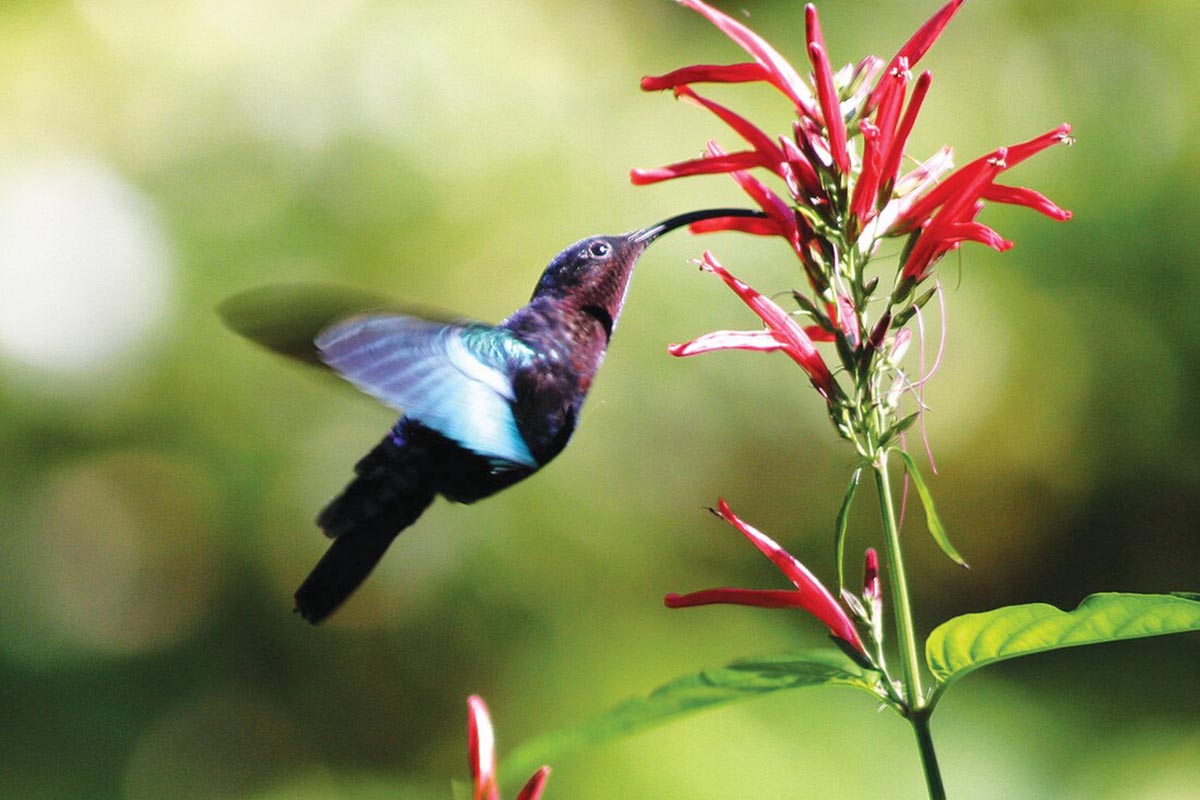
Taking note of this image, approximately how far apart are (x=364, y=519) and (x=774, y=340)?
0.35 metres

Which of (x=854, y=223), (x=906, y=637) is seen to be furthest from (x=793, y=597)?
(x=854, y=223)

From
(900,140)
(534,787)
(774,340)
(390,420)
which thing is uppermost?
(900,140)

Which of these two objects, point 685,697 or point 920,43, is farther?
point 920,43

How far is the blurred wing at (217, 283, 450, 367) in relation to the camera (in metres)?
0.76

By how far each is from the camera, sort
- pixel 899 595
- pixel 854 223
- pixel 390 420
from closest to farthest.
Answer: pixel 899 595 → pixel 854 223 → pixel 390 420

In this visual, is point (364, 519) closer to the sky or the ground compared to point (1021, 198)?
closer to the ground

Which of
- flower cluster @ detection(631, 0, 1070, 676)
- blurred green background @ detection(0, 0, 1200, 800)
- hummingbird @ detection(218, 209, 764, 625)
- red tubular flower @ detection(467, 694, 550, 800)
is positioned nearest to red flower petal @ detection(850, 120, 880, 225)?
flower cluster @ detection(631, 0, 1070, 676)

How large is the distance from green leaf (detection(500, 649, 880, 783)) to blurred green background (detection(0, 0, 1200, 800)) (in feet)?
4.87

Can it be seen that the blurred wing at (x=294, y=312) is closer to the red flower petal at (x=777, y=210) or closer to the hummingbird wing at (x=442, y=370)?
the hummingbird wing at (x=442, y=370)

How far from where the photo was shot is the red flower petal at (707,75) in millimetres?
787

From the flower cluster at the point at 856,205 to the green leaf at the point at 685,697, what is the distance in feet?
0.44

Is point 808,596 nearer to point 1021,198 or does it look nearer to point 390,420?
point 1021,198

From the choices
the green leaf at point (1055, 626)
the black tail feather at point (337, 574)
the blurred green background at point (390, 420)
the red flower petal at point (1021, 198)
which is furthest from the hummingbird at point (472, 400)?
the blurred green background at point (390, 420)

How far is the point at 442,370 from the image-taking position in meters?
0.86
